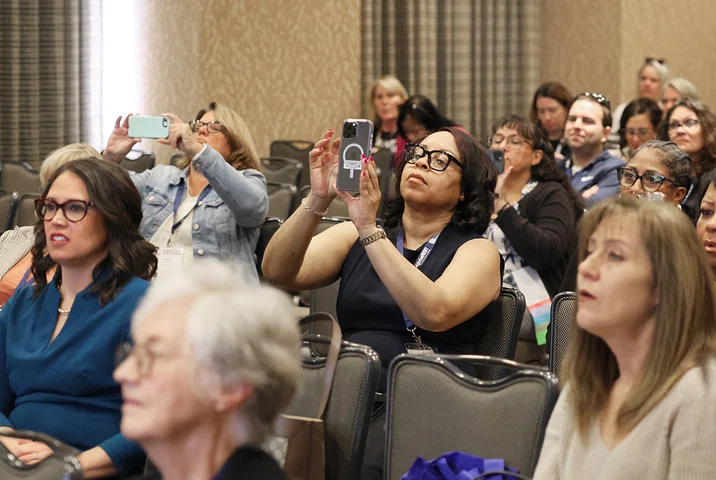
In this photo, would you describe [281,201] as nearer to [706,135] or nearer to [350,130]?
[350,130]

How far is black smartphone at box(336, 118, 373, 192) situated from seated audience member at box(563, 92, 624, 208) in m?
2.34

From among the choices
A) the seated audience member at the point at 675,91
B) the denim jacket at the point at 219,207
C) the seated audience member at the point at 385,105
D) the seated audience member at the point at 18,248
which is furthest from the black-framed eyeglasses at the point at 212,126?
the seated audience member at the point at 675,91

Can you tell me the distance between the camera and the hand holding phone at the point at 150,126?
12.5 ft

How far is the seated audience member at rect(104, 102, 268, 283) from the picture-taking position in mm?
3713

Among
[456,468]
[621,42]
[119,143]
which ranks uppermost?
[621,42]

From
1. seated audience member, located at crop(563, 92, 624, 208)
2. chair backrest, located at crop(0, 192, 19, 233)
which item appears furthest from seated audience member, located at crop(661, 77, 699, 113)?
chair backrest, located at crop(0, 192, 19, 233)

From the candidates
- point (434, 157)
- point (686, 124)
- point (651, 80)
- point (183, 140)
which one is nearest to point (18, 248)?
point (183, 140)

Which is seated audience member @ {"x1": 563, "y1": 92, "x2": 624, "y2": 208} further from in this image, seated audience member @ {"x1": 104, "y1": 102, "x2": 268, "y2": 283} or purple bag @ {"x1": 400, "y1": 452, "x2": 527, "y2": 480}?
purple bag @ {"x1": 400, "y1": 452, "x2": 527, "y2": 480}

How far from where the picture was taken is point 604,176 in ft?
16.5

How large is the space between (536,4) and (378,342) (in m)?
6.64

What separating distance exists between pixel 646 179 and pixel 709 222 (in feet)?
2.24

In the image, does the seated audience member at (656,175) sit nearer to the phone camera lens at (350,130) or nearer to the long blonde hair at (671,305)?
the phone camera lens at (350,130)

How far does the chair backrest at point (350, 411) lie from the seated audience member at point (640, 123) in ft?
12.7

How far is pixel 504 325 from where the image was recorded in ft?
9.61
